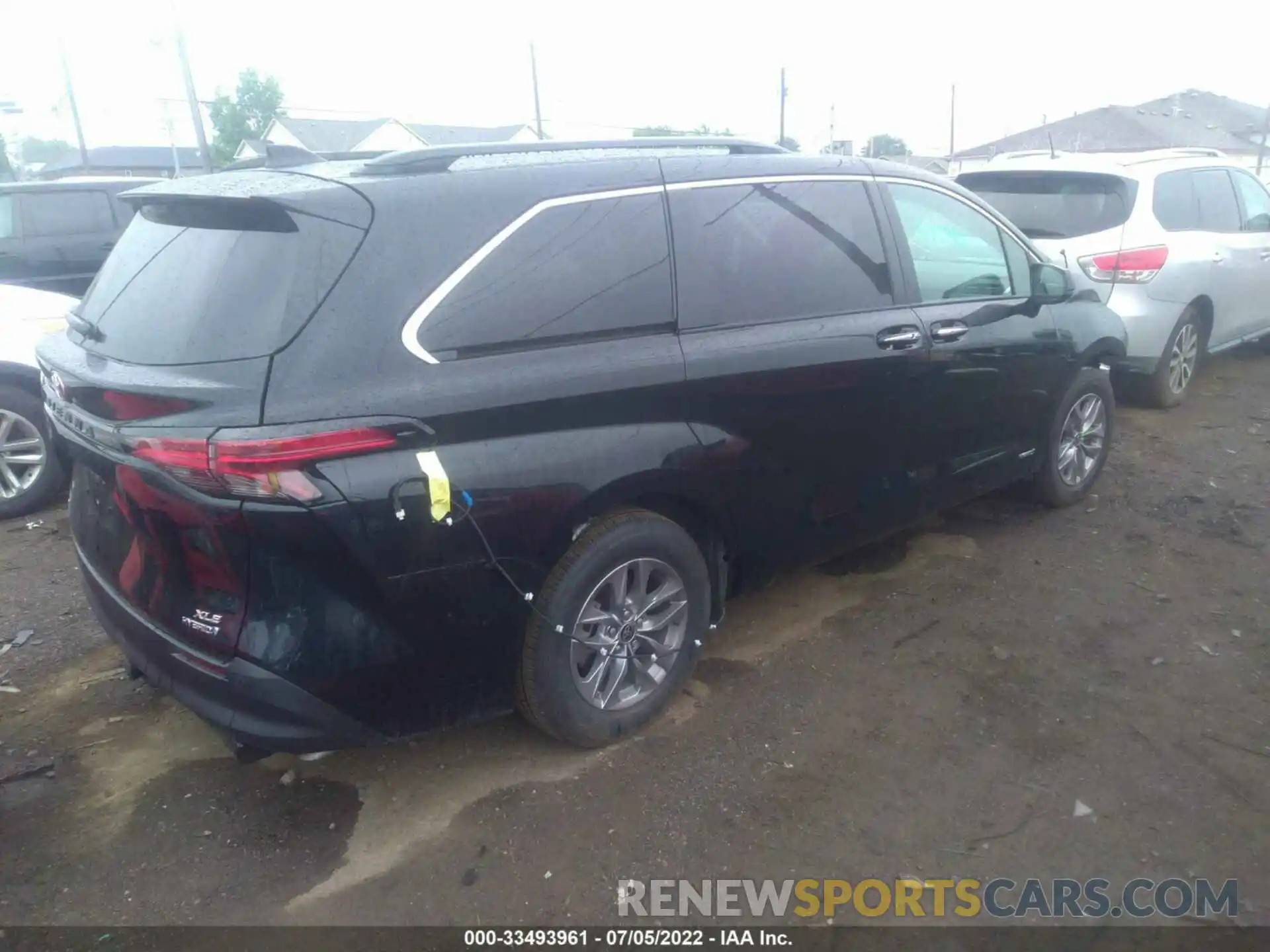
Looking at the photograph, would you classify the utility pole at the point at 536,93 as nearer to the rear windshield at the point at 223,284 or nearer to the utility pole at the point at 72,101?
the utility pole at the point at 72,101

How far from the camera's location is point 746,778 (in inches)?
121

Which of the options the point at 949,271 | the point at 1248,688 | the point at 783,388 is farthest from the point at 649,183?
the point at 1248,688

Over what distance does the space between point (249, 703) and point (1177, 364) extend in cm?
700

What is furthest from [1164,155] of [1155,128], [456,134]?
[1155,128]

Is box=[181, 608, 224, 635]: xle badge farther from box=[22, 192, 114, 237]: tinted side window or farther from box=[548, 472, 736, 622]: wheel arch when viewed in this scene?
box=[22, 192, 114, 237]: tinted side window

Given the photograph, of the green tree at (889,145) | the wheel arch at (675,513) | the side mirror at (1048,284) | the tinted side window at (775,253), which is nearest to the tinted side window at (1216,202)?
the side mirror at (1048,284)

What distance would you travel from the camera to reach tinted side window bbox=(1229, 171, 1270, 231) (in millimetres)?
7703

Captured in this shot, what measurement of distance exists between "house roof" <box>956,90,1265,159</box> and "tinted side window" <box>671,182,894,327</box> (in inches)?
1674

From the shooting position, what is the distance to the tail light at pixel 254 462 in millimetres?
2330

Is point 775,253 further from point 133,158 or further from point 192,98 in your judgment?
point 133,158

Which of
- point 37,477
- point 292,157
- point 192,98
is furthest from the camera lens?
point 192,98

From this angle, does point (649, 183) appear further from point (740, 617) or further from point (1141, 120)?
point (1141, 120)

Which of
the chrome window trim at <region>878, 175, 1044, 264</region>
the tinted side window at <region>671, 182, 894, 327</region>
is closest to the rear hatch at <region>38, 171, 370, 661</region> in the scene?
the tinted side window at <region>671, 182, 894, 327</region>

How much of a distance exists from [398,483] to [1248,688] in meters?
3.18
